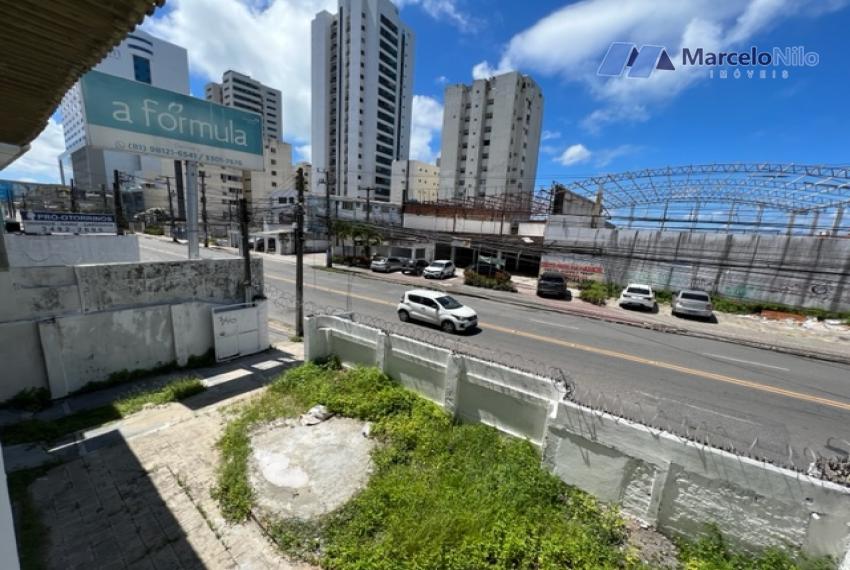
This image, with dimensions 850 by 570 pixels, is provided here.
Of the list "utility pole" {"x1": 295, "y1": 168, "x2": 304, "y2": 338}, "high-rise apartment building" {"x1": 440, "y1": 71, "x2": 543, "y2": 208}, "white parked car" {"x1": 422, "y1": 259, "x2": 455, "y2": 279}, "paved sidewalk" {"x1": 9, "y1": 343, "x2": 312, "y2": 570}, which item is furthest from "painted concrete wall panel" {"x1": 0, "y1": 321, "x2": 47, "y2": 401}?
"high-rise apartment building" {"x1": 440, "y1": 71, "x2": 543, "y2": 208}

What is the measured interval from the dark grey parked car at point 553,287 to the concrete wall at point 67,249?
23464 mm

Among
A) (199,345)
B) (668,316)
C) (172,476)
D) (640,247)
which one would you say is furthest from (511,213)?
(172,476)

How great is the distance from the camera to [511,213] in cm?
3531

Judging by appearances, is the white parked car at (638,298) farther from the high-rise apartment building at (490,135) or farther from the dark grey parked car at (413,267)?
the high-rise apartment building at (490,135)

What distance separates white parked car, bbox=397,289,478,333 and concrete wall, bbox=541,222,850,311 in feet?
49.8

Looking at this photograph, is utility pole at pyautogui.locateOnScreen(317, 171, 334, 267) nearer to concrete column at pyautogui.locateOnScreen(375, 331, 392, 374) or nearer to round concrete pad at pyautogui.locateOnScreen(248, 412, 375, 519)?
concrete column at pyautogui.locateOnScreen(375, 331, 392, 374)

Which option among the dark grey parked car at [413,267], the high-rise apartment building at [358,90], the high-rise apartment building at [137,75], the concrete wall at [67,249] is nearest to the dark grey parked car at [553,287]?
the dark grey parked car at [413,267]

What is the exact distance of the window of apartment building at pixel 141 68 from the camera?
85.9m

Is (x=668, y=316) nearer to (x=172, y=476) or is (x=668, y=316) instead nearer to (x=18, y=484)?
(x=172, y=476)

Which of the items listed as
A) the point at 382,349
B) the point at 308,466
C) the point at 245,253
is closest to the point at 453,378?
the point at 382,349

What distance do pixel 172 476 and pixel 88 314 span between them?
5421mm

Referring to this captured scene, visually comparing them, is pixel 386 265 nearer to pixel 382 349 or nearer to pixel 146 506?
pixel 382 349

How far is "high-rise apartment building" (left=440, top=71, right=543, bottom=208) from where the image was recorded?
60469 millimetres

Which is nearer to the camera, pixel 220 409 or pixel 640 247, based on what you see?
pixel 220 409
